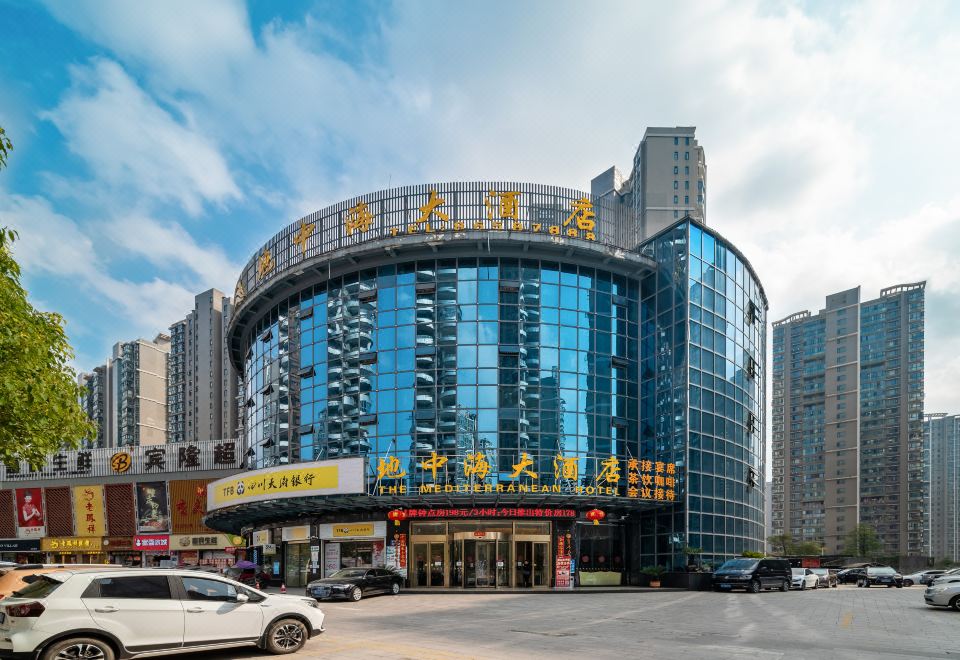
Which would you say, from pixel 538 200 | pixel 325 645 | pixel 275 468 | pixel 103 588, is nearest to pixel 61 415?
pixel 103 588

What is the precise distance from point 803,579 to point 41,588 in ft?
126

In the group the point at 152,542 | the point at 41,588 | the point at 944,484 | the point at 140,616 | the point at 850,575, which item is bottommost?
the point at 944,484

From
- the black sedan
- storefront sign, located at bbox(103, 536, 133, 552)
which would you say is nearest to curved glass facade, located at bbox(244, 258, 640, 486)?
the black sedan

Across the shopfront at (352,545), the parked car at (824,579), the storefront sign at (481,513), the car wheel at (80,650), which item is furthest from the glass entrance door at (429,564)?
the car wheel at (80,650)

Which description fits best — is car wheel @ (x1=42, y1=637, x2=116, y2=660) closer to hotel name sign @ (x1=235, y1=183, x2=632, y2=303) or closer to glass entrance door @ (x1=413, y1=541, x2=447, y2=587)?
glass entrance door @ (x1=413, y1=541, x2=447, y2=587)

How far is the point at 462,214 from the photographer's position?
40.1 meters

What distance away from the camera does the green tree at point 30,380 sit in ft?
46.6

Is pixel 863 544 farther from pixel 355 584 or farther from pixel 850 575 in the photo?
pixel 355 584

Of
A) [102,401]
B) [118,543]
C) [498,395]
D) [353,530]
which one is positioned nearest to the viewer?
[353,530]

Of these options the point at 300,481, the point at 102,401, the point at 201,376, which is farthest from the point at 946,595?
the point at 102,401

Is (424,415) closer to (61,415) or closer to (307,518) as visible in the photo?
(307,518)

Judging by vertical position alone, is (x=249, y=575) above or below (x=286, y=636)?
below

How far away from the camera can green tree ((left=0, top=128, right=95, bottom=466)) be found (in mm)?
14211

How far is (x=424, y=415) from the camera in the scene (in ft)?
126
